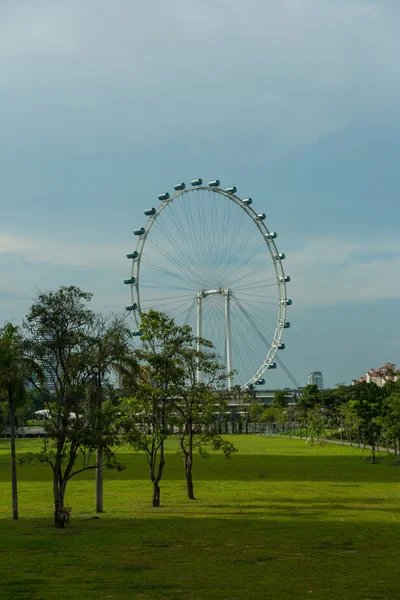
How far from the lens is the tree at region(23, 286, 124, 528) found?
26.0 metres

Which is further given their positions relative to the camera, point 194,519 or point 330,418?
point 330,418

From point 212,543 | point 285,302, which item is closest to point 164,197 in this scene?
point 285,302

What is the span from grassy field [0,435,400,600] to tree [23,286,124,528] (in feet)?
7.45

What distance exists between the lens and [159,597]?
1526 cm

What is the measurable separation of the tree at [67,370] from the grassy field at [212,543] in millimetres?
2270

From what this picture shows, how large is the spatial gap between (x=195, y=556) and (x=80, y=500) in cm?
1620

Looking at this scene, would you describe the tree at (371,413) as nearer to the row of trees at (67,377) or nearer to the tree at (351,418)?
the tree at (351,418)

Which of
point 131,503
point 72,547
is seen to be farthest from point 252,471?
point 72,547

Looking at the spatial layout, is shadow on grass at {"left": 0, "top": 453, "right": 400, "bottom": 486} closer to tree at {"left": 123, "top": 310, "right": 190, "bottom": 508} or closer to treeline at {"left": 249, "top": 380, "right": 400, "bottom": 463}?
treeline at {"left": 249, "top": 380, "right": 400, "bottom": 463}

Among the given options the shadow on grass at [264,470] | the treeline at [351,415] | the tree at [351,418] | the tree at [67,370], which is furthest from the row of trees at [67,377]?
the tree at [351,418]

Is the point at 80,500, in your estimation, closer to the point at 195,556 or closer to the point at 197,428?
the point at 197,428

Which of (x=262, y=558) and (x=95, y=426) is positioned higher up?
(x=95, y=426)

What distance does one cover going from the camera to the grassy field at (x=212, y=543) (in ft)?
53.2

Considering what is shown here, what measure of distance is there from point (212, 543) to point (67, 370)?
7.45 metres
